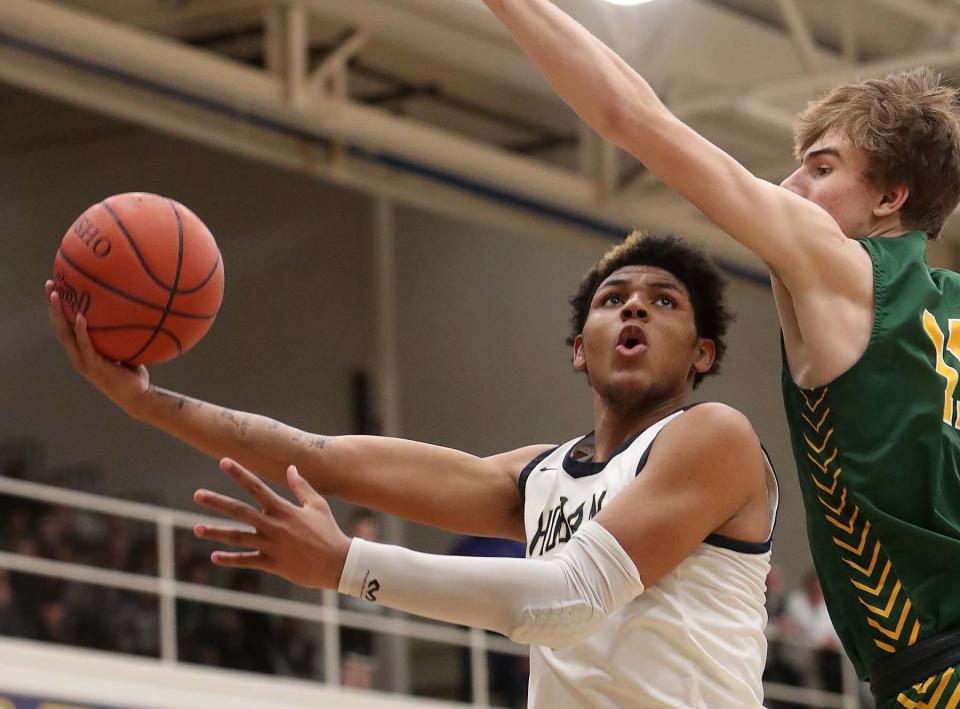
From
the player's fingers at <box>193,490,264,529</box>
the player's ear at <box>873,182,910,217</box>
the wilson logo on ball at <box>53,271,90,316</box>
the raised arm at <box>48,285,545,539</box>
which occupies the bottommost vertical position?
the player's fingers at <box>193,490,264,529</box>

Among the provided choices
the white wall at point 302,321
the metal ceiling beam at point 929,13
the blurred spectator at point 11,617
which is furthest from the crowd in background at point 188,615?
the metal ceiling beam at point 929,13

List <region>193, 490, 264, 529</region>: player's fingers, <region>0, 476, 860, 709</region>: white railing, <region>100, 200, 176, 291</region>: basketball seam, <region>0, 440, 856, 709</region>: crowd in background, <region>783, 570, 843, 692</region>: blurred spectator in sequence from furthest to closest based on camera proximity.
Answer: <region>783, 570, 843, 692</region>: blurred spectator
<region>0, 440, 856, 709</region>: crowd in background
<region>0, 476, 860, 709</region>: white railing
<region>100, 200, 176, 291</region>: basketball seam
<region>193, 490, 264, 529</region>: player's fingers

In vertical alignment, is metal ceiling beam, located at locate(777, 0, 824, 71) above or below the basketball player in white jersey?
above

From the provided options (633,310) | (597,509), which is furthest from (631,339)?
(597,509)

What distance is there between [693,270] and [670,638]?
873mm

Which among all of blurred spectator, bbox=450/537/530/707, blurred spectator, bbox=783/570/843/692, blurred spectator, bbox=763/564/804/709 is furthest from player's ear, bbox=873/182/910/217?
A: blurred spectator, bbox=763/564/804/709

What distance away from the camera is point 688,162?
3.02 meters

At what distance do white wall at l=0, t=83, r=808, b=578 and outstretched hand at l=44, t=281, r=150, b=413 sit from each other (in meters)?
10.6

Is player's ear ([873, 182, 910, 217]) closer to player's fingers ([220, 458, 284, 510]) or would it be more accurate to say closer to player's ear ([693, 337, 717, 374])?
player's ear ([693, 337, 717, 374])

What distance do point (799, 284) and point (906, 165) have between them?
0.39m

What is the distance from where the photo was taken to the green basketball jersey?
3.03m

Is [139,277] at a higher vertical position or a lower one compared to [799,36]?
lower

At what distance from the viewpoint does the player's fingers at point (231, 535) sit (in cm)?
284

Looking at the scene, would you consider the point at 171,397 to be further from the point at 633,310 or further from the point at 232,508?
the point at 633,310
